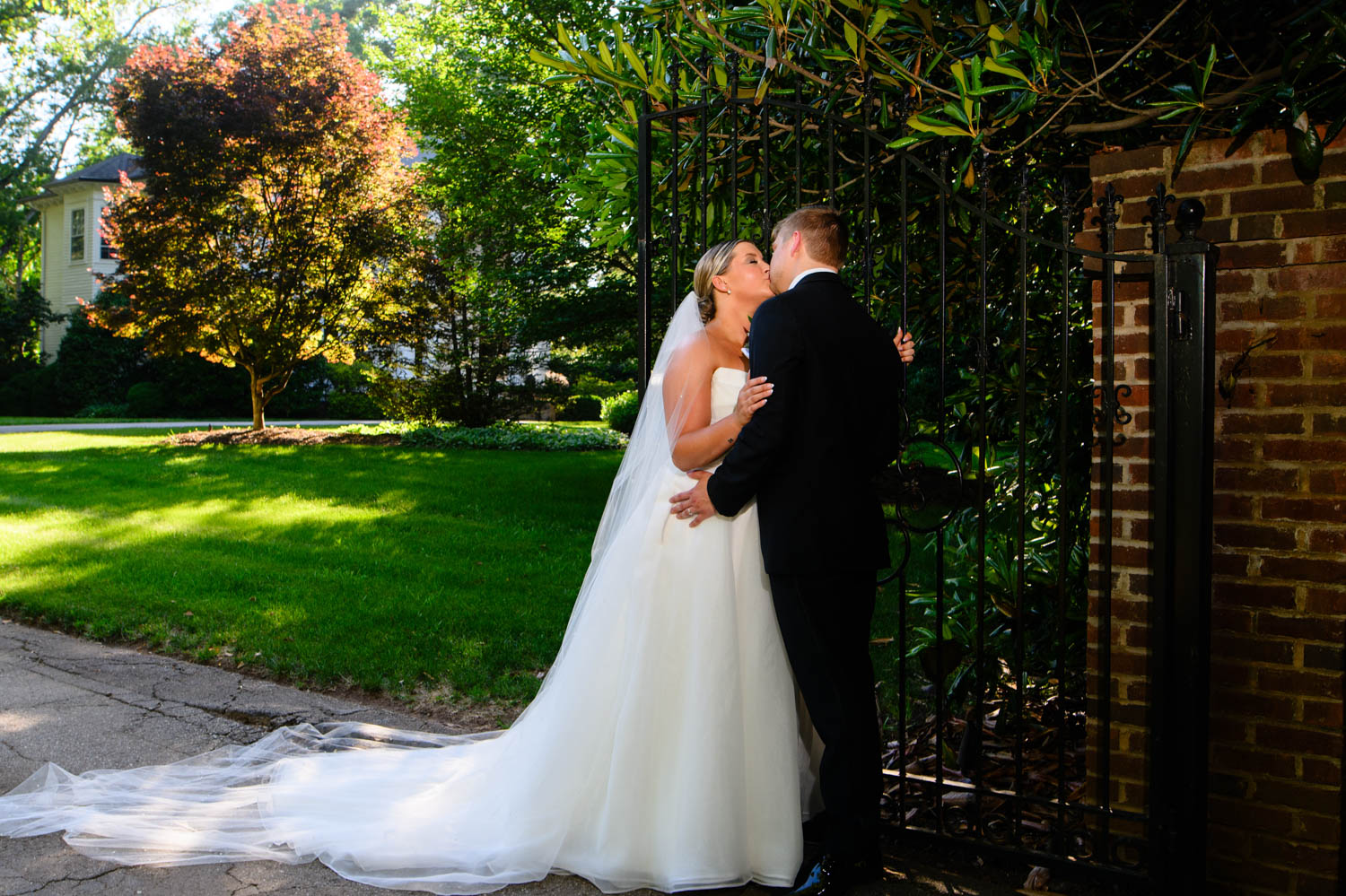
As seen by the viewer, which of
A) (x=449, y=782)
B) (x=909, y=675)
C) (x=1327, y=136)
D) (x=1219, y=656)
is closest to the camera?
(x=1327, y=136)

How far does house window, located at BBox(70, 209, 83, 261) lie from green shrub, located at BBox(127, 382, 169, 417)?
9.82 metres

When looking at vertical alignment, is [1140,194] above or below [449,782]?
above

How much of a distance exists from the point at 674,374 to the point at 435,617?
379cm

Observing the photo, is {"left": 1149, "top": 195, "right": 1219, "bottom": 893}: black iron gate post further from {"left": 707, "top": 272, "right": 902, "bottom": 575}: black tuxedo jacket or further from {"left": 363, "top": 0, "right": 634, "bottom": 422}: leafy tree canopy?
{"left": 363, "top": 0, "right": 634, "bottom": 422}: leafy tree canopy

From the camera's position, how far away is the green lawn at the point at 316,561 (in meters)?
5.84

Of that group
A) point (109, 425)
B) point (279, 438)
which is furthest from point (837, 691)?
point (109, 425)

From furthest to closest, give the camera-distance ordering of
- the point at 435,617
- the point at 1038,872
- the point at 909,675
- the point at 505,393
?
the point at 505,393 → the point at 435,617 → the point at 909,675 → the point at 1038,872

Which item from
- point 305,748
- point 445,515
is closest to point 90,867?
point 305,748

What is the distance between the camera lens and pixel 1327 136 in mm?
2627

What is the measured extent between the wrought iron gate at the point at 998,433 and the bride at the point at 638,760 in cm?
50

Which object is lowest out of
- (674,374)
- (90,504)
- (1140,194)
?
(90,504)

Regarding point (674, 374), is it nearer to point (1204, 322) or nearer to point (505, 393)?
point (1204, 322)

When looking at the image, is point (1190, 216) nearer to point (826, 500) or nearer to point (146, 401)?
point (826, 500)

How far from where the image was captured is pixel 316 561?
8.18 metres
